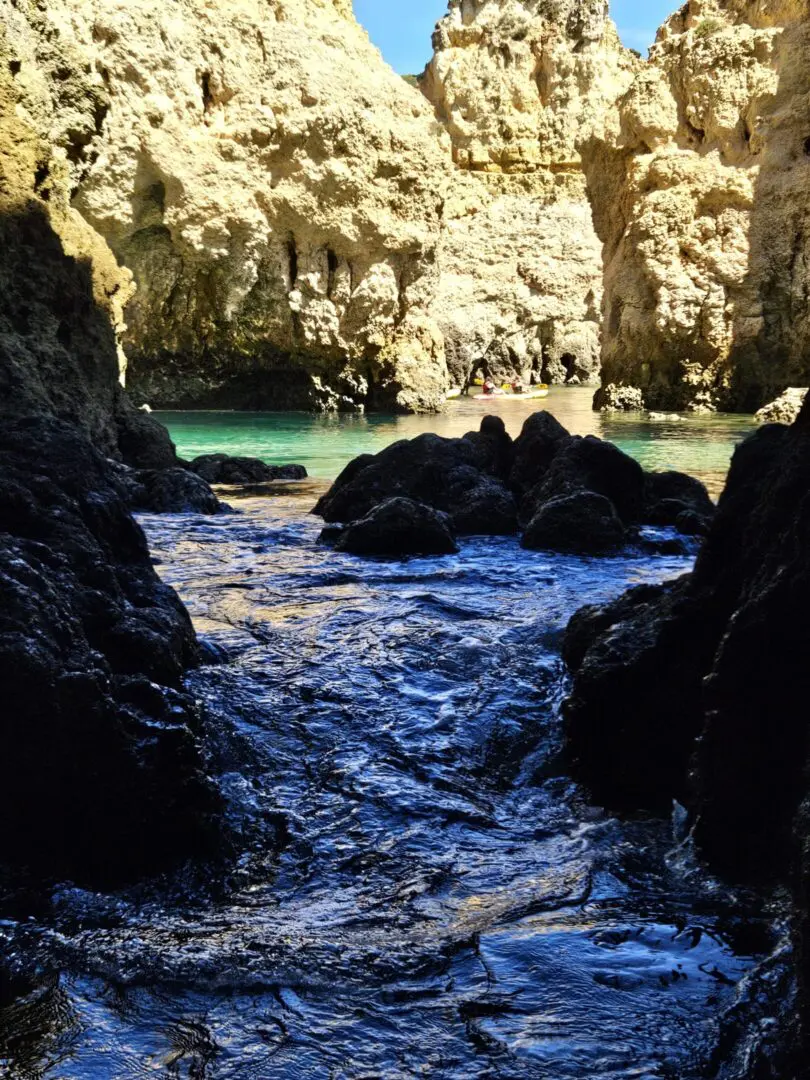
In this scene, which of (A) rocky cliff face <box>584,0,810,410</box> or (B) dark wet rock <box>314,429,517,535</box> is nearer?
(B) dark wet rock <box>314,429,517,535</box>

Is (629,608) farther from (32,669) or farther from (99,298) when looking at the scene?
(99,298)

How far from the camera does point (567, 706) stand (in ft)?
15.6

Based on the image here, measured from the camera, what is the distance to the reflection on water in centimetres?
248

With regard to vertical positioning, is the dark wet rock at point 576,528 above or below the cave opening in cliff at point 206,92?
below

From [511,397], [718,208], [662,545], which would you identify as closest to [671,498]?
[662,545]

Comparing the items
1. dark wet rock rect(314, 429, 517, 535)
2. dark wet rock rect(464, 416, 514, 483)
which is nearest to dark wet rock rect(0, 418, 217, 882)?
dark wet rock rect(314, 429, 517, 535)

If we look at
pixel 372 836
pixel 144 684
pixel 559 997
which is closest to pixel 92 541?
pixel 144 684

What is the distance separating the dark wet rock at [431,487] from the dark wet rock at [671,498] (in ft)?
5.65

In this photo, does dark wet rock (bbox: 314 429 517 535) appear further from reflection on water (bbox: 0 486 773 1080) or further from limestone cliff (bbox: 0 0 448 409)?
limestone cliff (bbox: 0 0 448 409)

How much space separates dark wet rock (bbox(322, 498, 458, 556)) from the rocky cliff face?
22353 millimetres

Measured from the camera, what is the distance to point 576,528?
10492 mm

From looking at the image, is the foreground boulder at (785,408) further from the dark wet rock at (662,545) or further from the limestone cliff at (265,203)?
the dark wet rock at (662,545)

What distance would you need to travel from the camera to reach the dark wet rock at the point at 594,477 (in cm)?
1159

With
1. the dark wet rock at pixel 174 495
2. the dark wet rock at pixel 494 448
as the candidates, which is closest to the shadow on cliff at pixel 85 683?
the dark wet rock at pixel 174 495
